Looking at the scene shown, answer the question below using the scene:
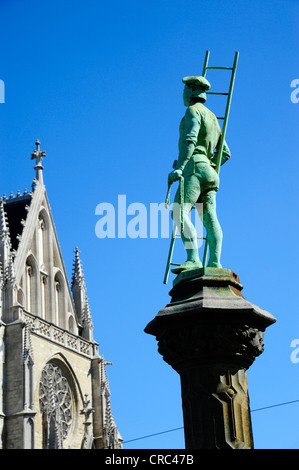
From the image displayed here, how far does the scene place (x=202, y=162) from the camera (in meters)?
10.4

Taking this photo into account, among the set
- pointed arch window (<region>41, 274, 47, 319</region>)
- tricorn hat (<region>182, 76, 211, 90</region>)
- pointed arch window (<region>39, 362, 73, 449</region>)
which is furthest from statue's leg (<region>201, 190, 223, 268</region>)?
pointed arch window (<region>41, 274, 47, 319</region>)

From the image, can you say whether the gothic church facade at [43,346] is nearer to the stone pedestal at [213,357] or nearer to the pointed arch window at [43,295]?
the pointed arch window at [43,295]

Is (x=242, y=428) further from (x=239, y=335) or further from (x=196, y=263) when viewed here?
(x=196, y=263)

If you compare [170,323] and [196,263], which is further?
[196,263]

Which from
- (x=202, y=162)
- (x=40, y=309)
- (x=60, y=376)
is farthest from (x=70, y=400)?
(x=202, y=162)

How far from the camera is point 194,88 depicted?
35.4ft

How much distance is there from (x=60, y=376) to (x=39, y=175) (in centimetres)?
921

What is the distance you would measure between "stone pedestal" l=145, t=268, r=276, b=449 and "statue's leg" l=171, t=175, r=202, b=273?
2.15 feet

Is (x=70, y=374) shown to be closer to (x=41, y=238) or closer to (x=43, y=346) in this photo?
(x=43, y=346)

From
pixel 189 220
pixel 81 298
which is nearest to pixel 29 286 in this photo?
pixel 81 298

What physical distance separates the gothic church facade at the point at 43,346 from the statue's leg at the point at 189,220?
23495 millimetres

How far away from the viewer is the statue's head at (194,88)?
35.2 ft

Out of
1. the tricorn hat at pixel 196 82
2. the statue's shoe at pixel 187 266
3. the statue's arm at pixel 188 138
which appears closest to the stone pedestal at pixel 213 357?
the statue's shoe at pixel 187 266

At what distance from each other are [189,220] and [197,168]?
2.13 feet
